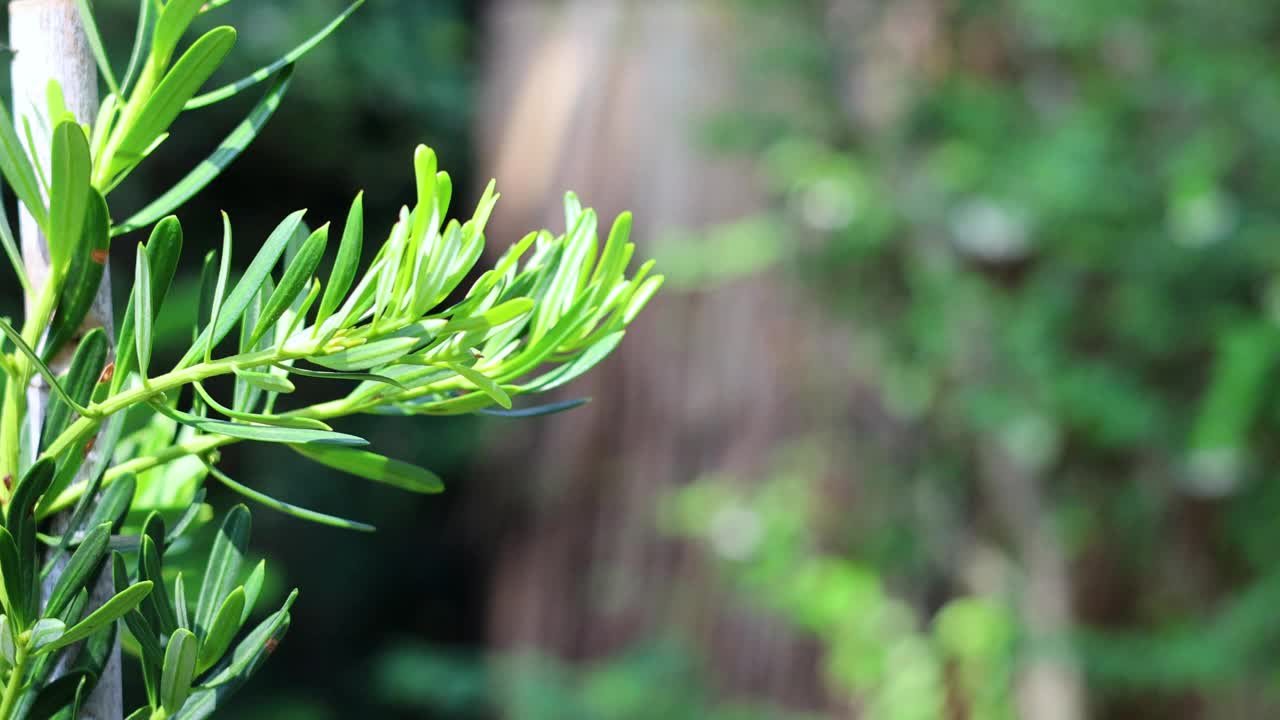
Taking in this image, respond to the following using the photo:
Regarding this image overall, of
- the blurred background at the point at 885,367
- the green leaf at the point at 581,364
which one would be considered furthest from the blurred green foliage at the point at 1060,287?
the green leaf at the point at 581,364

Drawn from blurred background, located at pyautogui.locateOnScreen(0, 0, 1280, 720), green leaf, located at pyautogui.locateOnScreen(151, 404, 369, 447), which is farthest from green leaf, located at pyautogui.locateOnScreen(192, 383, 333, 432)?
blurred background, located at pyautogui.locateOnScreen(0, 0, 1280, 720)

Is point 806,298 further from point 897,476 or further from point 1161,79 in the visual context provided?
point 1161,79

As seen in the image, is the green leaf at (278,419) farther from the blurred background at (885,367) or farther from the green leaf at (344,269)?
the blurred background at (885,367)

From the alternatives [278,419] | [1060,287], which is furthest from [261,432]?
[1060,287]

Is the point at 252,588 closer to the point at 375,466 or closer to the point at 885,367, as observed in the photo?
the point at 375,466

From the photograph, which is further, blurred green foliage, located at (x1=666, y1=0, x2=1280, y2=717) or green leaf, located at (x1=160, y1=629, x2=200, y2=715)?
blurred green foliage, located at (x1=666, y1=0, x2=1280, y2=717)

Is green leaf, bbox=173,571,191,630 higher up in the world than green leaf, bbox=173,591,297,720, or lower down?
higher up

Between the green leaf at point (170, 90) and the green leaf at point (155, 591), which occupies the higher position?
the green leaf at point (170, 90)

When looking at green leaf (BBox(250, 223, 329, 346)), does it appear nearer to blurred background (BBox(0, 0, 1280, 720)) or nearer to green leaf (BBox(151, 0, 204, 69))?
green leaf (BBox(151, 0, 204, 69))
